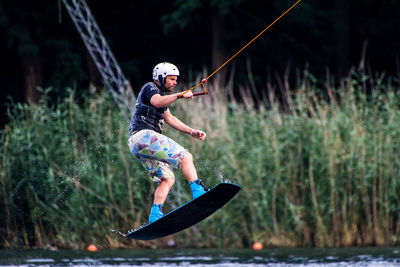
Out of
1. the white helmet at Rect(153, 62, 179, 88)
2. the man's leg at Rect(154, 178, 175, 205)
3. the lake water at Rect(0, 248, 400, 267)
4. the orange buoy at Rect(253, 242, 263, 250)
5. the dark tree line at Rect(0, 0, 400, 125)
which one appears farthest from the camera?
the dark tree line at Rect(0, 0, 400, 125)

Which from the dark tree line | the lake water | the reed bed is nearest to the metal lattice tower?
the reed bed

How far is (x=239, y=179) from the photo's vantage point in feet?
41.2

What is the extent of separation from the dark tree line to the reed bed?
739cm

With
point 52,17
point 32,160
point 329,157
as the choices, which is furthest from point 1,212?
point 52,17

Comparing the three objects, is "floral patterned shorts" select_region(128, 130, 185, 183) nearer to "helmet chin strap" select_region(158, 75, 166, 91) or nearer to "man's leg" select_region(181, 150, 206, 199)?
"man's leg" select_region(181, 150, 206, 199)

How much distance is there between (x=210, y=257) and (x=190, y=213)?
3487 millimetres

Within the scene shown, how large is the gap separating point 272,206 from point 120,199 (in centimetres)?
212

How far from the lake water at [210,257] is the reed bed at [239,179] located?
9.4 inches

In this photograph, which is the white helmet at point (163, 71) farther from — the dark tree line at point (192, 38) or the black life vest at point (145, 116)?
the dark tree line at point (192, 38)

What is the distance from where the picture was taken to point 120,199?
498 inches

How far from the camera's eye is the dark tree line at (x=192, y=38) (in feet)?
70.4

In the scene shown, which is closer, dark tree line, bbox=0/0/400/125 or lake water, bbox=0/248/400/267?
lake water, bbox=0/248/400/267

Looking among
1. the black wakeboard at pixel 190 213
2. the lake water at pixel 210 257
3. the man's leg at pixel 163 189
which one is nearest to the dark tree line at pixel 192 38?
the lake water at pixel 210 257

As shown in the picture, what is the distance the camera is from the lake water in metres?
11.4
